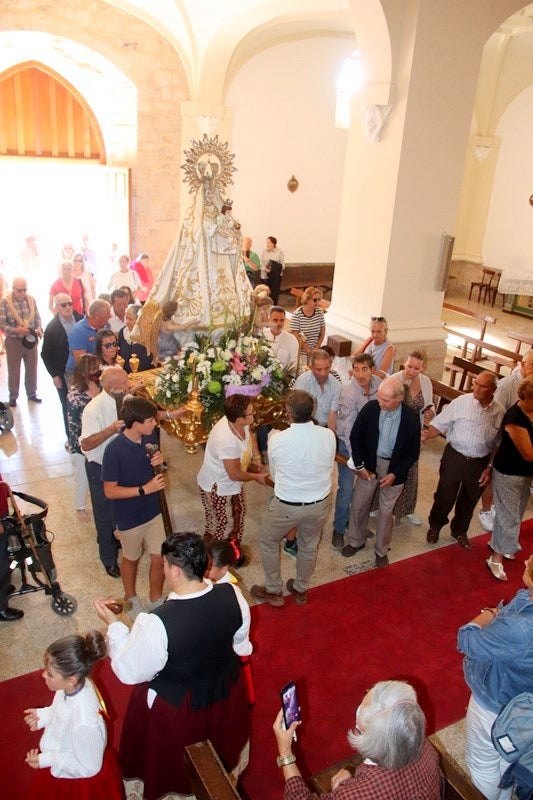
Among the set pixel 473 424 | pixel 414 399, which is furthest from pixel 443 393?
pixel 473 424

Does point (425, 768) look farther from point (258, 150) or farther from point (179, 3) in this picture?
point (258, 150)

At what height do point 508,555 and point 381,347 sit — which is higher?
point 381,347

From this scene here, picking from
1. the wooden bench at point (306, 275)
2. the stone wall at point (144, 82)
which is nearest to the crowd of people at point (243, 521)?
the stone wall at point (144, 82)

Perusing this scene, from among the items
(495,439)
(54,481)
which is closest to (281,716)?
(495,439)

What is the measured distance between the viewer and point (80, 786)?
2.66 metres

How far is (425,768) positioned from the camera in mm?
2193

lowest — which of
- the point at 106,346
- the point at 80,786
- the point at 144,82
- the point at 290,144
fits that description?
the point at 80,786

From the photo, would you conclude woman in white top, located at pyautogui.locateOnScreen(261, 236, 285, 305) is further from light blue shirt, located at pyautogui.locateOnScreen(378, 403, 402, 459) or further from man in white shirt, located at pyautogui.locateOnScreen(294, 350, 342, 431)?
light blue shirt, located at pyautogui.locateOnScreen(378, 403, 402, 459)

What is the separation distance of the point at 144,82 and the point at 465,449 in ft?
31.7

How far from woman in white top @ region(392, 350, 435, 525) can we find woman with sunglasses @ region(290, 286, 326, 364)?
1.86 metres

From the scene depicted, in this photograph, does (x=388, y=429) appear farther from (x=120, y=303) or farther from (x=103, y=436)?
(x=120, y=303)

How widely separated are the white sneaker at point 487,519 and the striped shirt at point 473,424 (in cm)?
109

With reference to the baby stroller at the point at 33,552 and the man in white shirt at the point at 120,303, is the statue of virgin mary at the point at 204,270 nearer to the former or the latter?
the man in white shirt at the point at 120,303

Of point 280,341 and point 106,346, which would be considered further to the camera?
point 280,341
